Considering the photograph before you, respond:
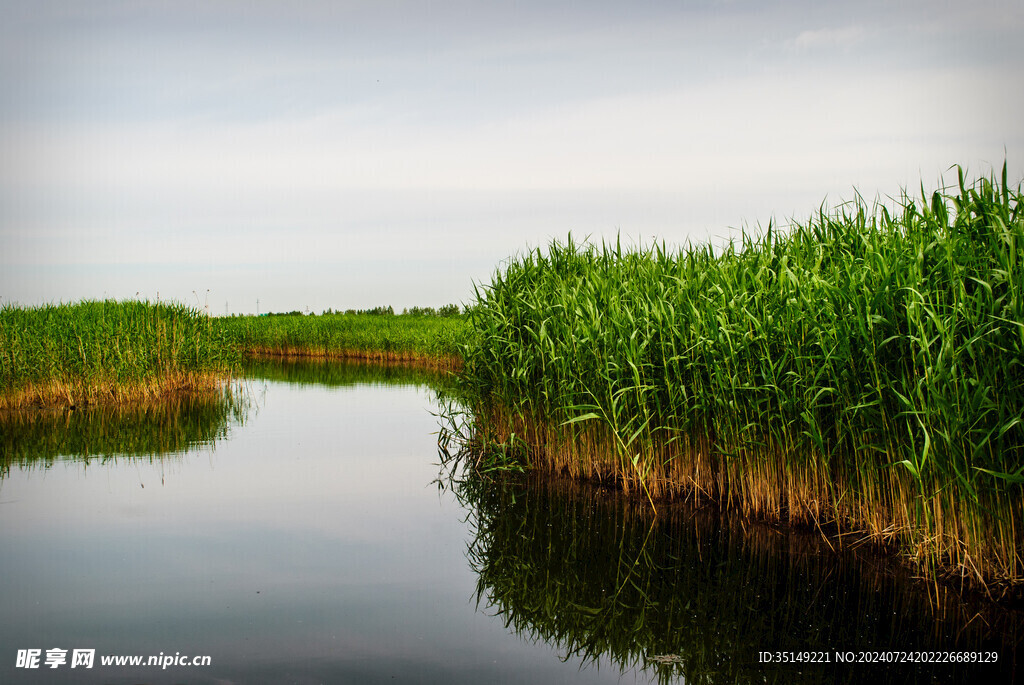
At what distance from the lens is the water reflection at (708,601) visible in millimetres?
4336

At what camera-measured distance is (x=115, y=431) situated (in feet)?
39.7

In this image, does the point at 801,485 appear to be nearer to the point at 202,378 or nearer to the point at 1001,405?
the point at 1001,405

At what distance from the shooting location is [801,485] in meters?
6.28

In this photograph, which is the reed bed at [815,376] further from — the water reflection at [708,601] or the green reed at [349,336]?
the green reed at [349,336]

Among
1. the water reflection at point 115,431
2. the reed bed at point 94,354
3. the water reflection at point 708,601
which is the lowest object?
the water reflection at point 708,601

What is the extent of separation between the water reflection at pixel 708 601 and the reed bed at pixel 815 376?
0.41m

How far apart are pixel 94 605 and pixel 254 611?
1254 millimetres

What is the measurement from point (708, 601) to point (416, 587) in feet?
7.43

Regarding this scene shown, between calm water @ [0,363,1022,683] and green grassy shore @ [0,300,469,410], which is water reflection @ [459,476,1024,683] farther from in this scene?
green grassy shore @ [0,300,469,410]

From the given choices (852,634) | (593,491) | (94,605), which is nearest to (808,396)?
(852,634)

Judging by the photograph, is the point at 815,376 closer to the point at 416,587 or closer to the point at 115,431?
the point at 416,587

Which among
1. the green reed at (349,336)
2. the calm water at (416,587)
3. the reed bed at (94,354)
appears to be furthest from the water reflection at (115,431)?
the green reed at (349,336)

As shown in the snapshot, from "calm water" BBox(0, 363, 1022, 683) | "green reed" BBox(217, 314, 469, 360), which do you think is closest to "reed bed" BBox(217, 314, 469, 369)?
"green reed" BBox(217, 314, 469, 360)

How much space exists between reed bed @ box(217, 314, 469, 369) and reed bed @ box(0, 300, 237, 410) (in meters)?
9.49
